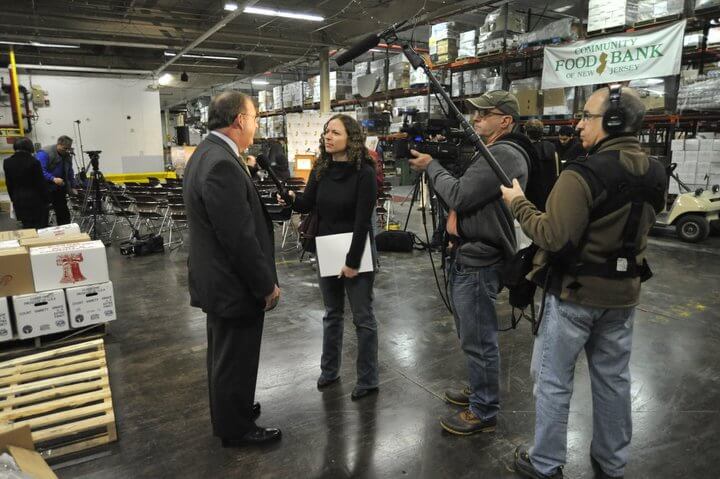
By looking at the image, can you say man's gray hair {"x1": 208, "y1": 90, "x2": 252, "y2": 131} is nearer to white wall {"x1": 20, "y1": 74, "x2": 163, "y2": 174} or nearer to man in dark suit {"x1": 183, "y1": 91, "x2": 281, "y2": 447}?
man in dark suit {"x1": 183, "y1": 91, "x2": 281, "y2": 447}

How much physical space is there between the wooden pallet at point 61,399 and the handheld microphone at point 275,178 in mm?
1402

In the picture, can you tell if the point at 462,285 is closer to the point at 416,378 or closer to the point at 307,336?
the point at 416,378

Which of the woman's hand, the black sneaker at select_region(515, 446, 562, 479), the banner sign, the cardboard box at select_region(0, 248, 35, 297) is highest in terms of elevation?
the banner sign

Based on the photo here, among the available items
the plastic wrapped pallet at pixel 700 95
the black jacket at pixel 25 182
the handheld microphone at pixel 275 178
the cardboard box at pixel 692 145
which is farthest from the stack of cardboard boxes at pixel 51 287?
the cardboard box at pixel 692 145

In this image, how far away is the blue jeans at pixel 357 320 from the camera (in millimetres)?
2555

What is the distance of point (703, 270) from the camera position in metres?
5.52

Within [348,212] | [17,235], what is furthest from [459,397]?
[17,235]

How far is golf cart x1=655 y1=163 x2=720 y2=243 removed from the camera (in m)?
6.80

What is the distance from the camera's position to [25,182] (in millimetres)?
5734

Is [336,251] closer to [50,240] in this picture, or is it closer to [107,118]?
[50,240]

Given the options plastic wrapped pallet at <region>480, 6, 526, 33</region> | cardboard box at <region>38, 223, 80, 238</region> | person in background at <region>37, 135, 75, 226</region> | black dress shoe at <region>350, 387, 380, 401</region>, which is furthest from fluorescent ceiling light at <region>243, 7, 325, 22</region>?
black dress shoe at <region>350, 387, 380, 401</region>

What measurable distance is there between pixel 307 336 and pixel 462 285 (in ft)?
6.08

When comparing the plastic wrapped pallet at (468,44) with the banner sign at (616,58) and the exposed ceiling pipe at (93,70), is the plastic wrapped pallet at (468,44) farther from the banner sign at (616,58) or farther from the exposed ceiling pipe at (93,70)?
the exposed ceiling pipe at (93,70)

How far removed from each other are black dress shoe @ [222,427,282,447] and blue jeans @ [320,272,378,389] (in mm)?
602
